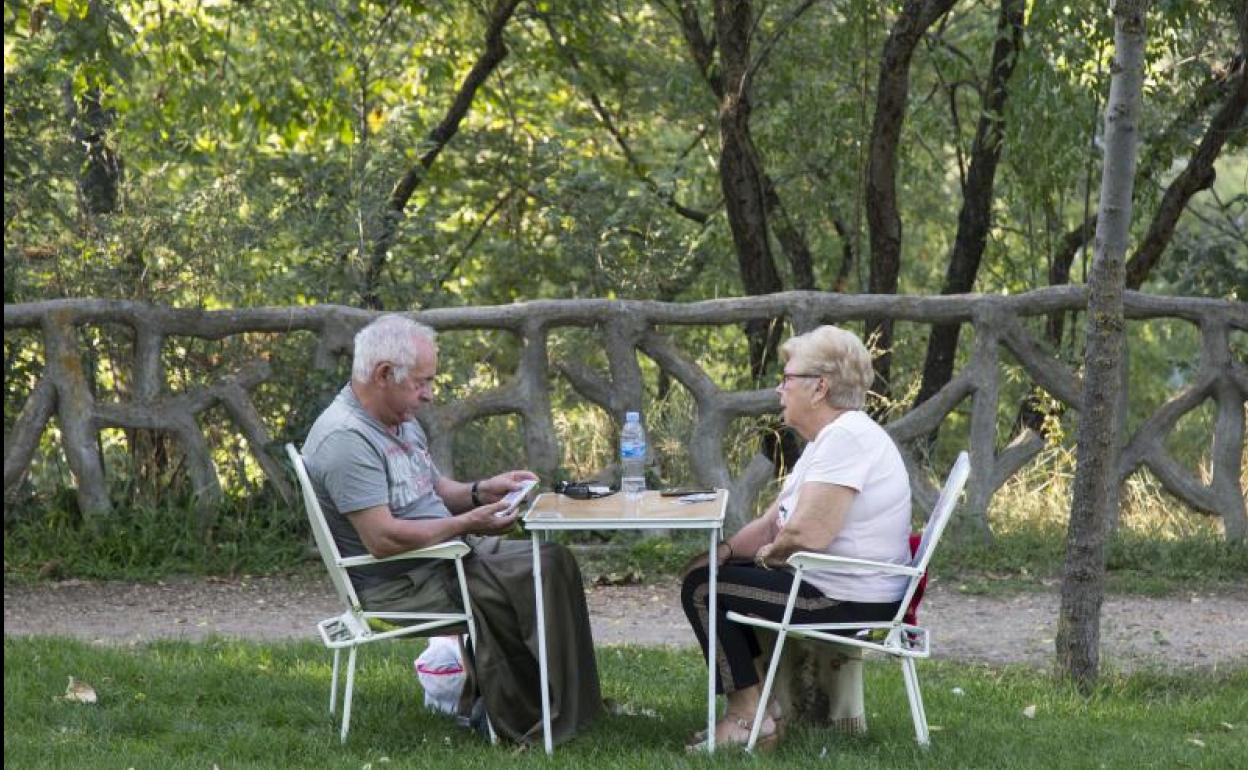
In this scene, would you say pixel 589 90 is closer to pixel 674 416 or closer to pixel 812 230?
pixel 812 230

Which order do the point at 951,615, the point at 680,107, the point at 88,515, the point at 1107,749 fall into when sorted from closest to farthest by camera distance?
1. the point at 1107,749
2. the point at 951,615
3. the point at 88,515
4. the point at 680,107

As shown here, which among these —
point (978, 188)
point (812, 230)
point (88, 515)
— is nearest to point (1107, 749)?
point (88, 515)

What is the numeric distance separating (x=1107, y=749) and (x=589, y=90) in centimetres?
1040

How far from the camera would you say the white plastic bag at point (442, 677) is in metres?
5.88

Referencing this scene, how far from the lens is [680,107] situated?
1488cm

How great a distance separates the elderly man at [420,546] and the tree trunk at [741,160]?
248 inches

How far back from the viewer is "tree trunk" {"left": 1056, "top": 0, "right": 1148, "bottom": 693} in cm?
602

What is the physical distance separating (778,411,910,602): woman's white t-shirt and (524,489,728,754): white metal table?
11.7 inches

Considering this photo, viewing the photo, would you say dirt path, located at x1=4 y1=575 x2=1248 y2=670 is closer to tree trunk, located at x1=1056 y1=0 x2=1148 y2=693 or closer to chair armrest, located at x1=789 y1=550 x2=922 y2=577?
tree trunk, located at x1=1056 y1=0 x2=1148 y2=693

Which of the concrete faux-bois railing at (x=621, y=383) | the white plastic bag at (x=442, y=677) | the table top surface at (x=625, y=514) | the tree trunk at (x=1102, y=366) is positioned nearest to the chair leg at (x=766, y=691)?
the table top surface at (x=625, y=514)

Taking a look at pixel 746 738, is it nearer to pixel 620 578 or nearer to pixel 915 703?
pixel 915 703

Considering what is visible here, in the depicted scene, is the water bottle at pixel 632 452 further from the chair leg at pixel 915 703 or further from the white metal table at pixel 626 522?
the chair leg at pixel 915 703

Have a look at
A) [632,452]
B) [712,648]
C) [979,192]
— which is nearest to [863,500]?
[712,648]

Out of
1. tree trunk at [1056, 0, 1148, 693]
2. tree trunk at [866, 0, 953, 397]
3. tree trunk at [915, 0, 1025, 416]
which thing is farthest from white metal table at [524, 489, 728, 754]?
tree trunk at [915, 0, 1025, 416]
